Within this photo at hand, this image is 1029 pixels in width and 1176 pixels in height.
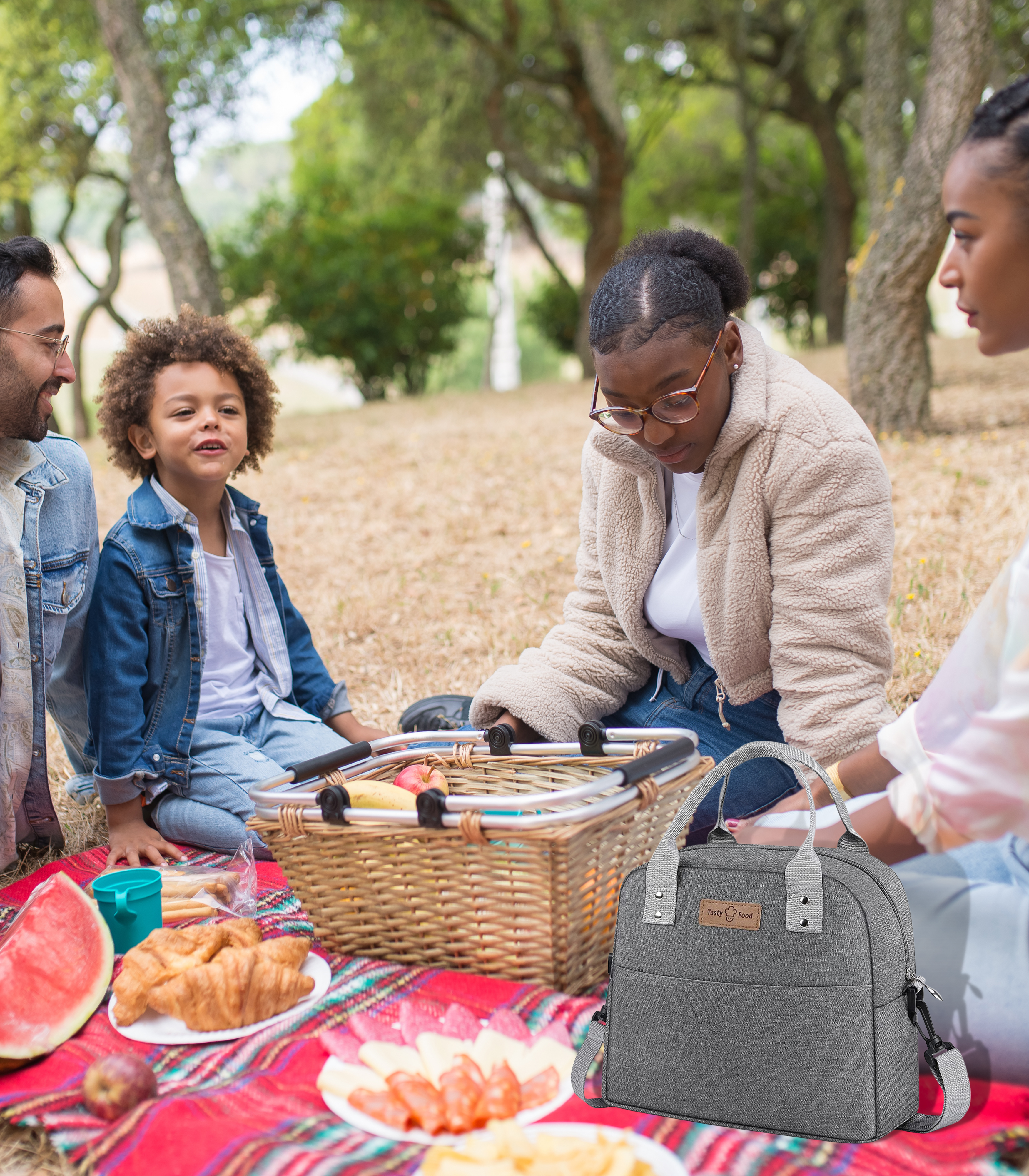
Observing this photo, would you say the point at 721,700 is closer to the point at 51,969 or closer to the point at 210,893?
the point at 210,893

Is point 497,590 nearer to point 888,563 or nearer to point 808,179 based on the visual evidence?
point 888,563

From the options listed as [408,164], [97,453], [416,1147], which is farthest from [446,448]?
[408,164]

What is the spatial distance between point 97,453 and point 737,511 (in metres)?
9.86

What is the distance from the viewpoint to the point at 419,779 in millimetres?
2695

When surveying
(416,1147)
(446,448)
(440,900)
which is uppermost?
(446,448)

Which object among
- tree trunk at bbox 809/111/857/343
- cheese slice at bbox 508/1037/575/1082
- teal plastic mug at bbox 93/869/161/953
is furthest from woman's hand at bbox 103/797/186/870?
tree trunk at bbox 809/111/857/343

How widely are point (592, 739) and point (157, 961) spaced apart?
1.11m

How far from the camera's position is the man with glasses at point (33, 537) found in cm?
282

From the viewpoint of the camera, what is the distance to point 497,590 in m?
5.46

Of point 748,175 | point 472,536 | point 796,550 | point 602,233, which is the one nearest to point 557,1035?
point 796,550

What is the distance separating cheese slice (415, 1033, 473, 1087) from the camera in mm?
1854

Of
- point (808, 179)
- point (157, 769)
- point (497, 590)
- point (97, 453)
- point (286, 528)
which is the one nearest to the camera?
point (157, 769)

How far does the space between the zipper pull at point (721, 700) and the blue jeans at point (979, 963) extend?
892 millimetres

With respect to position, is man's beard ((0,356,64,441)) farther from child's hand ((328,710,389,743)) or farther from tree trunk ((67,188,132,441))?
tree trunk ((67,188,132,441))
